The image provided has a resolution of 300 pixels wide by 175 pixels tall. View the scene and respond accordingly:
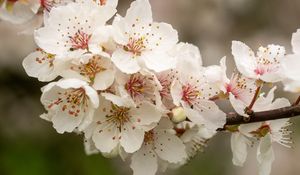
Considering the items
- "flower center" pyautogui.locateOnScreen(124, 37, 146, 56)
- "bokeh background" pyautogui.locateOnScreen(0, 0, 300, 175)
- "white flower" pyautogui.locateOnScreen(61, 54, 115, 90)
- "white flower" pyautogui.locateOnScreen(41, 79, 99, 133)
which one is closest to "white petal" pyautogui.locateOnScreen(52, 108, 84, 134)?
"white flower" pyautogui.locateOnScreen(41, 79, 99, 133)

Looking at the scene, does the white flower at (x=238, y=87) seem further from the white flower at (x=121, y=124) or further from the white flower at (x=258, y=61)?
the white flower at (x=121, y=124)

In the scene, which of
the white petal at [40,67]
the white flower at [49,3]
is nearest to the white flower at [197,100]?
the white petal at [40,67]

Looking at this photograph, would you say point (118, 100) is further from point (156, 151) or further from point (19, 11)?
point (19, 11)

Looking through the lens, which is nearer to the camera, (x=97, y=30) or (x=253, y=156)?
(x=97, y=30)

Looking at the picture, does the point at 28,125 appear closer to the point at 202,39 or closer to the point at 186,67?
the point at 202,39

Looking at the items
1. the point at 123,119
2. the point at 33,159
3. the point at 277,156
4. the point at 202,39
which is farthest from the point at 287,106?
the point at 277,156
